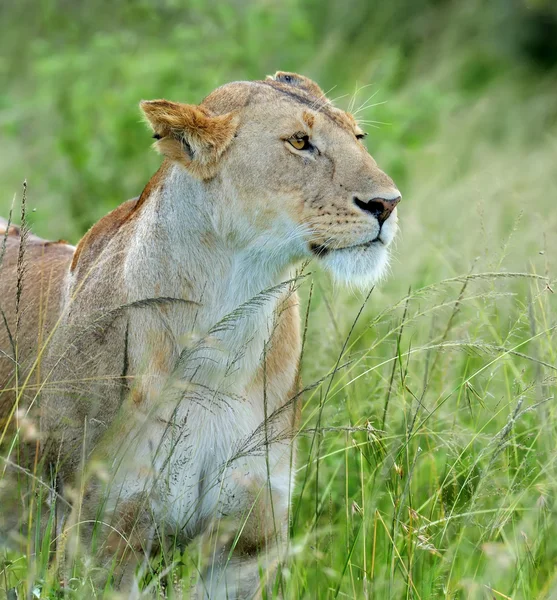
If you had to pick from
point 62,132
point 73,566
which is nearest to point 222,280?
point 73,566

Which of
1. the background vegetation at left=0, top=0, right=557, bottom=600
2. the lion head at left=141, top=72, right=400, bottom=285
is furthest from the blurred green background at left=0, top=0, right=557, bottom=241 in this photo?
the lion head at left=141, top=72, right=400, bottom=285

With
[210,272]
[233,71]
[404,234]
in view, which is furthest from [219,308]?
[233,71]

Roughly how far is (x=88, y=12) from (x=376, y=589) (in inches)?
353

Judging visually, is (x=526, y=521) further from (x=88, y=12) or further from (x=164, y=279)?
(x=88, y=12)

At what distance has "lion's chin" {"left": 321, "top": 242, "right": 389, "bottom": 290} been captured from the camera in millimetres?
2998

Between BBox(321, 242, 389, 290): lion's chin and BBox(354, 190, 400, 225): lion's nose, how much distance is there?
0.27 ft

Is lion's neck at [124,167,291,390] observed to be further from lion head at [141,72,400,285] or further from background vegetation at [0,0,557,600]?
background vegetation at [0,0,557,600]

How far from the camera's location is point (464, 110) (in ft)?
28.6

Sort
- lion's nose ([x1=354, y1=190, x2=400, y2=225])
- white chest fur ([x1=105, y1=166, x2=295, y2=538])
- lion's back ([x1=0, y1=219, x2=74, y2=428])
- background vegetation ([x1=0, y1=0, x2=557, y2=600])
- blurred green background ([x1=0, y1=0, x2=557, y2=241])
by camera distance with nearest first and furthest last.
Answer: background vegetation ([x1=0, y1=0, x2=557, y2=600]) → lion's nose ([x1=354, y1=190, x2=400, y2=225]) → white chest fur ([x1=105, y1=166, x2=295, y2=538]) → lion's back ([x1=0, y1=219, x2=74, y2=428]) → blurred green background ([x1=0, y1=0, x2=557, y2=241])

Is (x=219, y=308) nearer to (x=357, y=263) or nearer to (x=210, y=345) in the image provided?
(x=210, y=345)

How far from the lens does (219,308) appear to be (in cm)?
313

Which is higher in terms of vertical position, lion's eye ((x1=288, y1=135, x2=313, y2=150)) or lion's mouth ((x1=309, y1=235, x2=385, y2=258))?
lion's eye ((x1=288, y1=135, x2=313, y2=150))

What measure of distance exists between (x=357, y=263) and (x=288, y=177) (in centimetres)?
31

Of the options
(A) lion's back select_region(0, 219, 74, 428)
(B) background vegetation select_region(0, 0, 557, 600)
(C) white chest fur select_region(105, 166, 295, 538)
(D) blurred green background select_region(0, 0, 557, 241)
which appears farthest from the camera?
(D) blurred green background select_region(0, 0, 557, 241)
